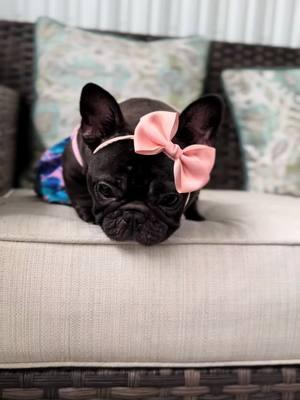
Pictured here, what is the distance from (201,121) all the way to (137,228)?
0.26 meters

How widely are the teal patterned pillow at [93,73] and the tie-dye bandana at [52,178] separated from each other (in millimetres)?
170

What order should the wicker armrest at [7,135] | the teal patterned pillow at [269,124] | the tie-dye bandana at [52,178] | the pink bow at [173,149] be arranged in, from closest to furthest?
the pink bow at [173,149] < the tie-dye bandana at [52,178] < the wicker armrest at [7,135] < the teal patterned pillow at [269,124]

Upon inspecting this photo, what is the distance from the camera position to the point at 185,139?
1021 millimetres

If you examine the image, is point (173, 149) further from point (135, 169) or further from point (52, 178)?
point (52, 178)

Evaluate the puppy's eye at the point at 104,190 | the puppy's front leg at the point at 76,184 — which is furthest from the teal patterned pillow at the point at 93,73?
the puppy's eye at the point at 104,190

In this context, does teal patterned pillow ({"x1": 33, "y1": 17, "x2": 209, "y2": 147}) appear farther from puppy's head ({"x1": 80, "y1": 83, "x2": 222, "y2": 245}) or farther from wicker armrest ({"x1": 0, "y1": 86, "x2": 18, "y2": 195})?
puppy's head ({"x1": 80, "y1": 83, "x2": 222, "y2": 245})

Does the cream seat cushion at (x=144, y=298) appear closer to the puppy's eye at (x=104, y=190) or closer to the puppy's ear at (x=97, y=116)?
the puppy's eye at (x=104, y=190)

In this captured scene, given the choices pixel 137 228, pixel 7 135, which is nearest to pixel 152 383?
pixel 137 228

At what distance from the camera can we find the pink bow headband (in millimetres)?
892

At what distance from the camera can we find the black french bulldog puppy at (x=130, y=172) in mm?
920

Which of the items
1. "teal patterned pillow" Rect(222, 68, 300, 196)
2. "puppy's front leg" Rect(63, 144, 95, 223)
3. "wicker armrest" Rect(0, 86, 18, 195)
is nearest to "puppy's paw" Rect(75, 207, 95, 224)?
"puppy's front leg" Rect(63, 144, 95, 223)

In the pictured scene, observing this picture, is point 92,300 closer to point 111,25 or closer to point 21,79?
point 21,79

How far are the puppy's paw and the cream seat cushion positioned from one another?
0.06m

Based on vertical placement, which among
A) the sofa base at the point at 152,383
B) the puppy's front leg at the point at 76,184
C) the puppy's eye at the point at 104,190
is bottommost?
the sofa base at the point at 152,383
